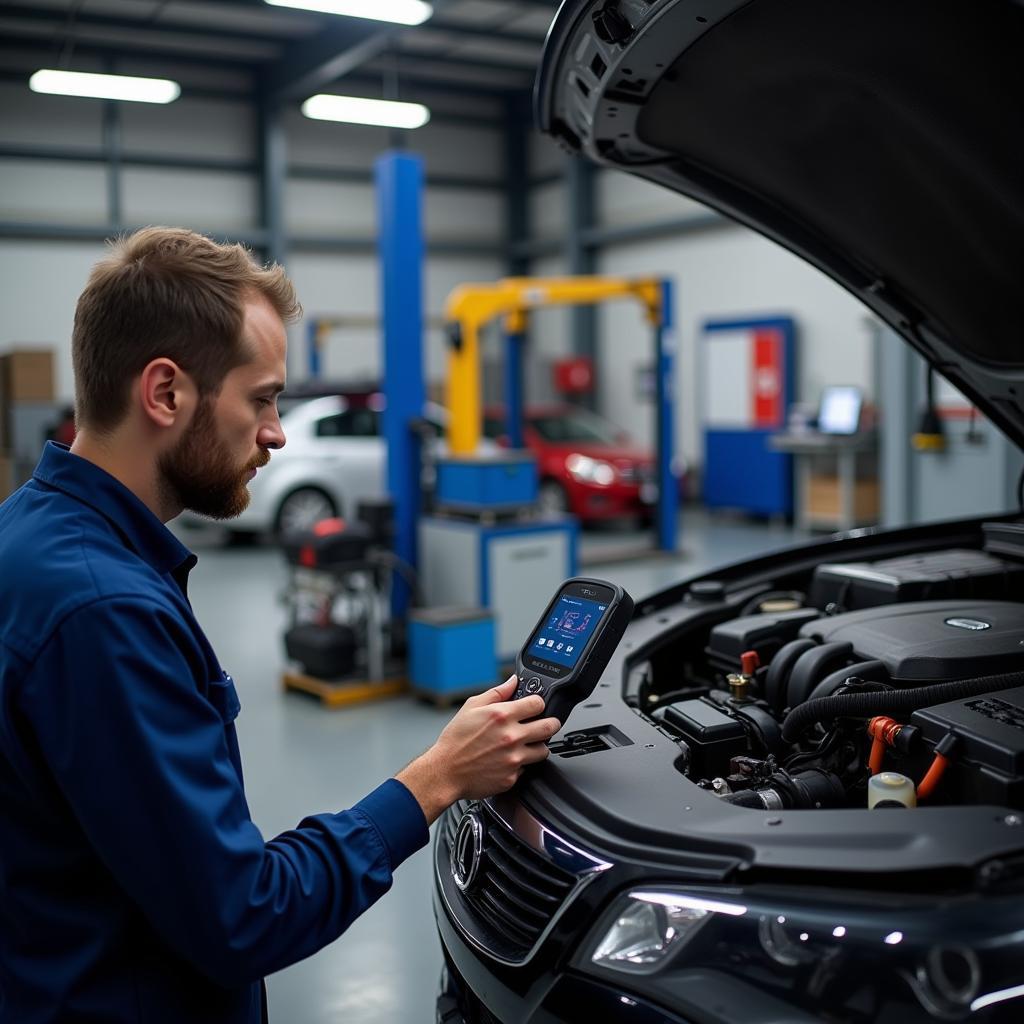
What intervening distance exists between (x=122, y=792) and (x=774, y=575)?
1791 millimetres

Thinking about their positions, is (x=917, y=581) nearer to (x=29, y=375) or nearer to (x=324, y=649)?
(x=324, y=649)

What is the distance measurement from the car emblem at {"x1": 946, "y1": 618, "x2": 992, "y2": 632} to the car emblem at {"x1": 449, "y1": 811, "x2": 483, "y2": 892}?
0.90 metres

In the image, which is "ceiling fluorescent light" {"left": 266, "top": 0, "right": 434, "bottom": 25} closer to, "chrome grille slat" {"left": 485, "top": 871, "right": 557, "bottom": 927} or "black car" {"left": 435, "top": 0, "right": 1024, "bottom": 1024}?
"black car" {"left": 435, "top": 0, "right": 1024, "bottom": 1024}

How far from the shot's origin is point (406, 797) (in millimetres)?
1229

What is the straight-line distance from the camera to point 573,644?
57.9 inches

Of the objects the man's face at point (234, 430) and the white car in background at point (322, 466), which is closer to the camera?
the man's face at point (234, 430)

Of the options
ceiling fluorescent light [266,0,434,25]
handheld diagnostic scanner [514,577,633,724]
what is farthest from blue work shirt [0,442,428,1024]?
ceiling fluorescent light [266,0,434,25]

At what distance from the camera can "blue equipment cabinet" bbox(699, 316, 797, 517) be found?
10.8 meters

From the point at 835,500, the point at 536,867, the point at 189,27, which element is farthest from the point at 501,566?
the point at 189,27

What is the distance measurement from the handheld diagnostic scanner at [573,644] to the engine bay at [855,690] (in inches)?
6.1

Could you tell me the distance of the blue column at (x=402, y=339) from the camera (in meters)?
5.45

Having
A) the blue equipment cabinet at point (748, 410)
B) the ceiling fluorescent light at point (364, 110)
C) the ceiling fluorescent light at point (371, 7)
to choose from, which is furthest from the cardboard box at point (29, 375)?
the blue equipment cabinet at point (748, 410)

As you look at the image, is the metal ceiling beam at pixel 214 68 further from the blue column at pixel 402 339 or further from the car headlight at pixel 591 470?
the blue column at pixel 402 339

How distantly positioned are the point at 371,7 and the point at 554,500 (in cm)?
478
